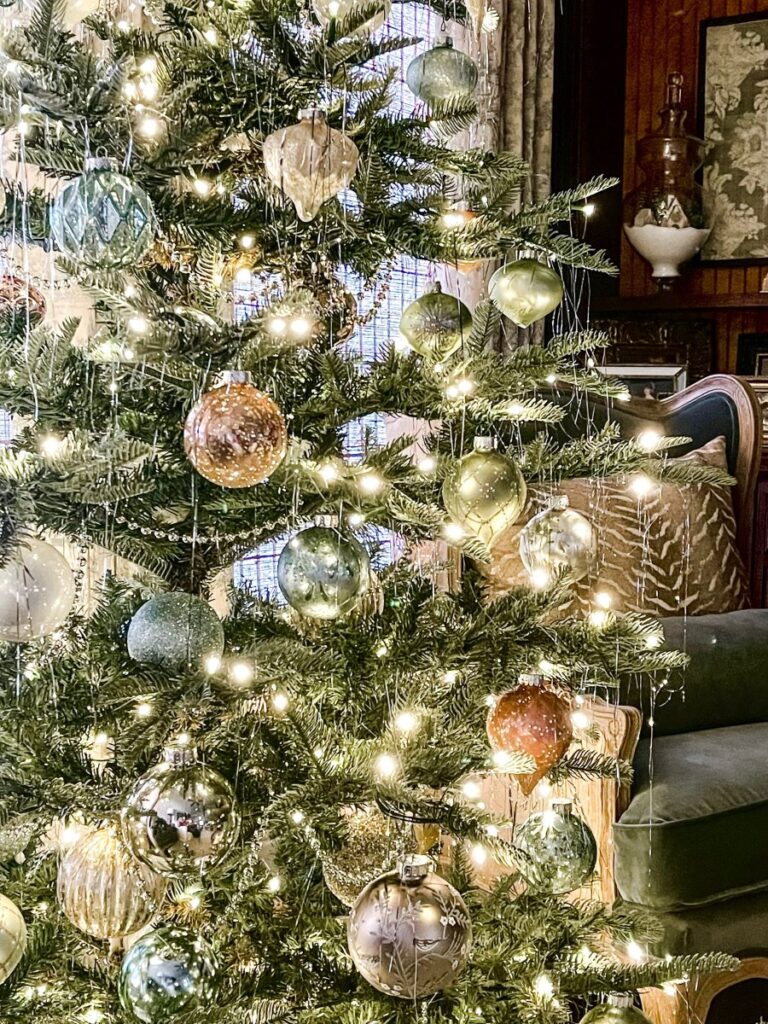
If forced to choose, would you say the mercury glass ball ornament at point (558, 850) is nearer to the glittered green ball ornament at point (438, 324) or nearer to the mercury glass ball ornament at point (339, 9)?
the glittered green ball ornament at point (438, 324)

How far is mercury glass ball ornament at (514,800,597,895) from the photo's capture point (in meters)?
1.19

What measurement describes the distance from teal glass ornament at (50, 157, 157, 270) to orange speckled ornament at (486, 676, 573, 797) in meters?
0.58

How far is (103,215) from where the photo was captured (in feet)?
2.94

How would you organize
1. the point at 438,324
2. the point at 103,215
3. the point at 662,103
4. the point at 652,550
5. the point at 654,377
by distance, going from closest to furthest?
the point at 103,215, the point at 438,324, the point at 652,550, the point at 654,377, the point at 662,103

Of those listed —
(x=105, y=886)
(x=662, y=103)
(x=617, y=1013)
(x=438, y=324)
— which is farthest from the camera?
(x=662, y=103)

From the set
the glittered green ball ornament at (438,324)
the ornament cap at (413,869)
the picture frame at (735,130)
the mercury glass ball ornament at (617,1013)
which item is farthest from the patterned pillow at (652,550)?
the picture frame at (735,130)

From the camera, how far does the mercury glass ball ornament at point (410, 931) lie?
966 millimetres

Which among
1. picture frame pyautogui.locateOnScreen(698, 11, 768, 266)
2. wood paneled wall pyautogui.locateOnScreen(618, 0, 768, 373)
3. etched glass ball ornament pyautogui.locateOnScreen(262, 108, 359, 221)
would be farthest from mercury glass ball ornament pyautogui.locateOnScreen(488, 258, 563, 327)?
picture frame pyautogui.locateOnScreen(698, 11, 768, 266)

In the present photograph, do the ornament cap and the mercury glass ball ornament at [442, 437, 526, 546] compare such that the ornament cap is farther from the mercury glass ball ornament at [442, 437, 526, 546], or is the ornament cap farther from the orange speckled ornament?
the mercury glass ball ornament at [442, 437, 526, 546]

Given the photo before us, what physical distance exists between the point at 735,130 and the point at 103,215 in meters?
2.93

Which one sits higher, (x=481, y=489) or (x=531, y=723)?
(x=481, y=489)

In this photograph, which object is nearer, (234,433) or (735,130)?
(234,433)

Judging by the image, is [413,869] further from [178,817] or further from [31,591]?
[31,591]

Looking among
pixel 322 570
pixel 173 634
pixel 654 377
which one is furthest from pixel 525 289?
pixel 654 377
